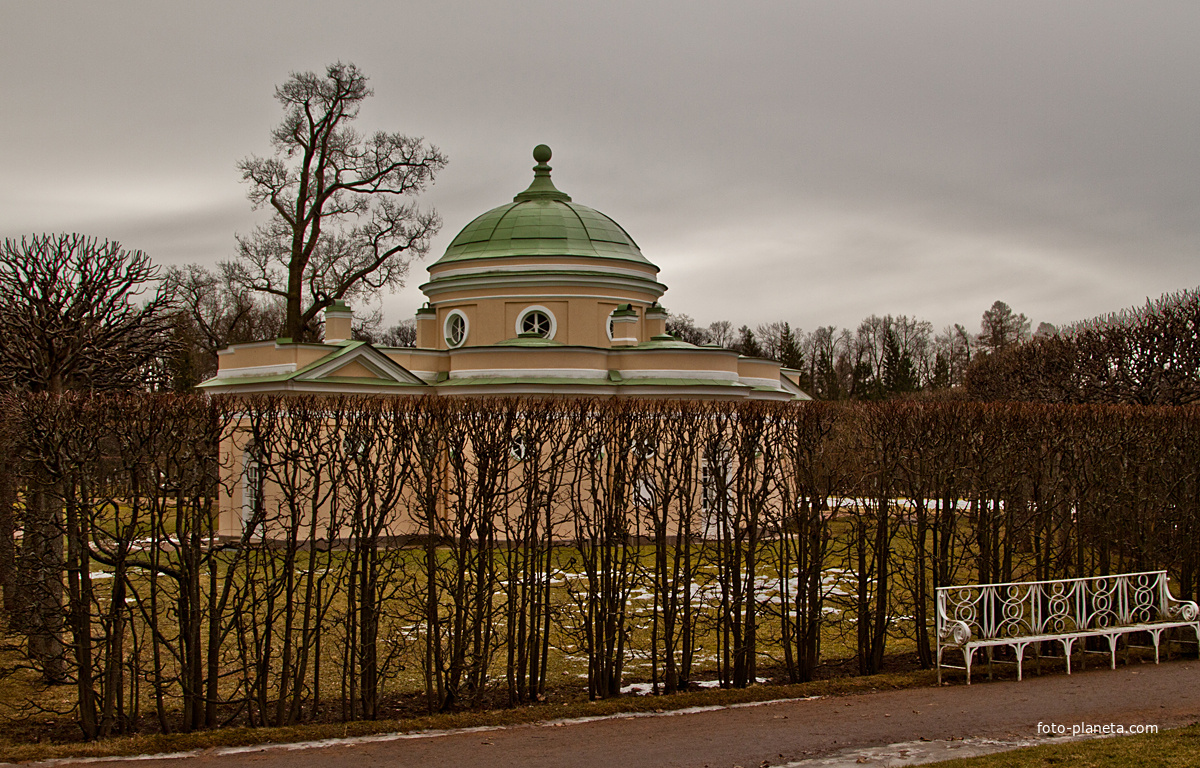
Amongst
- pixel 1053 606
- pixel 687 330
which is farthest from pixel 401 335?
pixel 1053 606

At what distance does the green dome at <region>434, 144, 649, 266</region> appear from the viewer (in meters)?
31.7

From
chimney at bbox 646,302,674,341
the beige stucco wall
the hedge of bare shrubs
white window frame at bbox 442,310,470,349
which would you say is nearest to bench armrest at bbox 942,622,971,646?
the hedge of bare shrubs

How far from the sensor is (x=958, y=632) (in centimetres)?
1186

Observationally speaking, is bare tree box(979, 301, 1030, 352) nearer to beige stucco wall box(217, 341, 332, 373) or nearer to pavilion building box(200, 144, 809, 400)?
pavilion building box(200, 144, 809, 400)

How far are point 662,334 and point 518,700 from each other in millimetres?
21286

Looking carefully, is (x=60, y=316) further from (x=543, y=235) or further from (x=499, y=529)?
(x=543, y=235)

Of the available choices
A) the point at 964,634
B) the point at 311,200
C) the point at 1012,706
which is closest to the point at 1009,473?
the point at 964,634

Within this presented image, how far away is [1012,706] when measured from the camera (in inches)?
426

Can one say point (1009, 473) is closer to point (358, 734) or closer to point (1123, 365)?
point (358, 734)

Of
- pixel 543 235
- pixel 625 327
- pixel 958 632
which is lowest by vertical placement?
pixel 958 632

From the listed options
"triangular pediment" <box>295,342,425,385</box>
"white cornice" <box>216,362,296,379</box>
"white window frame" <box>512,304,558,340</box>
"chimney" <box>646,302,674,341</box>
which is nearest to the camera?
"triangular pediment" <box>295,342,425,385</box>

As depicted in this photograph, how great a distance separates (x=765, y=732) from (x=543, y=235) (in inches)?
939

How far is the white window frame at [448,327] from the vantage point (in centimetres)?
3153

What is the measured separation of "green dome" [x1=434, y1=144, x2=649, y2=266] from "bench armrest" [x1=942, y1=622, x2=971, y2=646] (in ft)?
68.2
